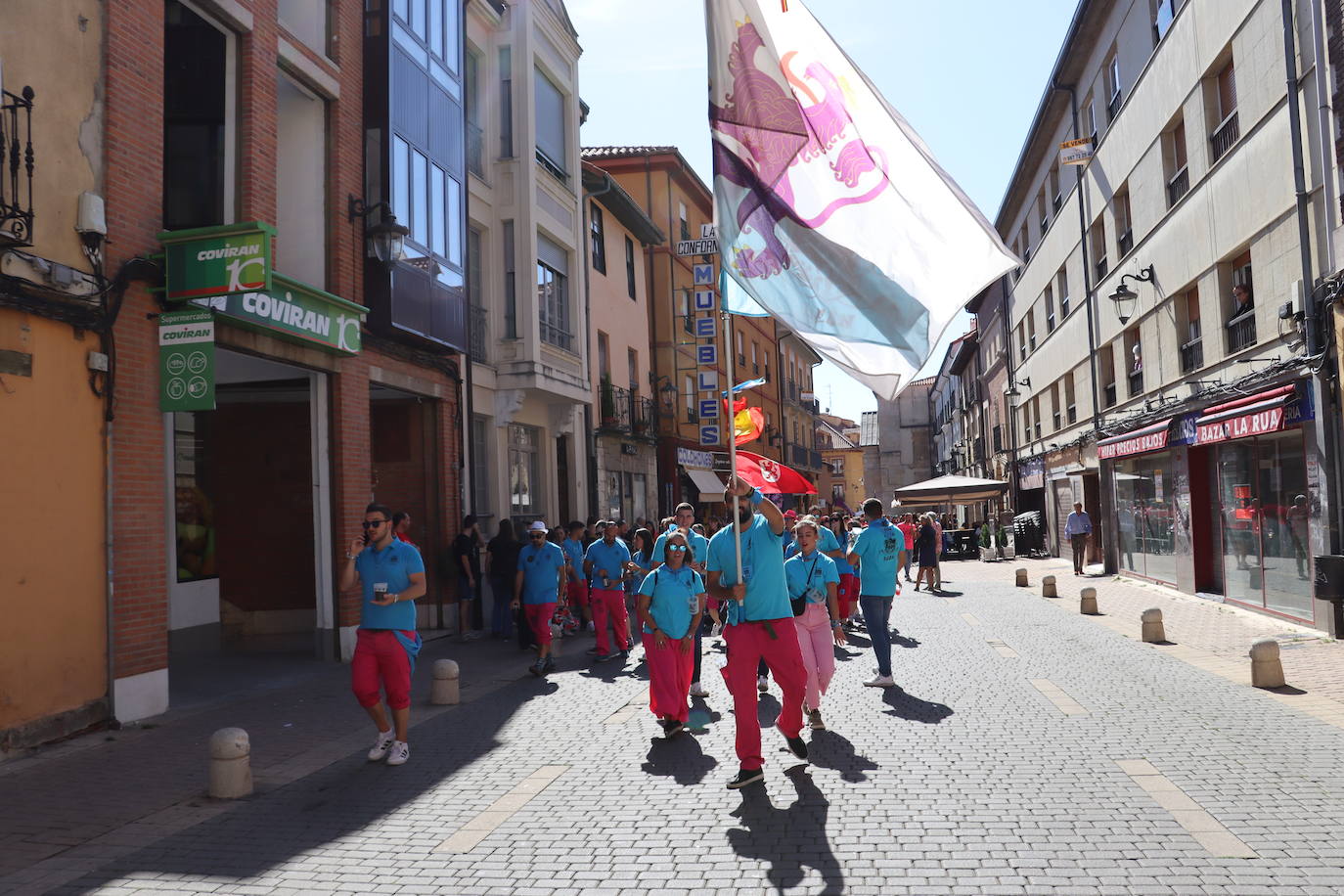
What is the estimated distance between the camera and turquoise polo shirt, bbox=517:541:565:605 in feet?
37.8

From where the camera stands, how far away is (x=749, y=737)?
246 inches

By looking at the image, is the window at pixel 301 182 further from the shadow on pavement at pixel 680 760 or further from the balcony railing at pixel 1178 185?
the balcony railing at pixel 1178 185

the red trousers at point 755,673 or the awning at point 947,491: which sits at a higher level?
the awning at point 947,491

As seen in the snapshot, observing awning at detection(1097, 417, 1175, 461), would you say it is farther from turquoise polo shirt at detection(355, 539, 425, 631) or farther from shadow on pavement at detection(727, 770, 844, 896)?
turquoise polo shirt at detection(355, 539, 425, 631)

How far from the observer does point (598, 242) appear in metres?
25.9

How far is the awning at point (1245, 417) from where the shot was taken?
12758 mm

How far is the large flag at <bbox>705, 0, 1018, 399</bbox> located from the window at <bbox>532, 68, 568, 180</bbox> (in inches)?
591

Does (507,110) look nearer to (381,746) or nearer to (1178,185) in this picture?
(1178,185)

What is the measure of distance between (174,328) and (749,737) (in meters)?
6.75

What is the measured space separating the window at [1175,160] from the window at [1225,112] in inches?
66.4

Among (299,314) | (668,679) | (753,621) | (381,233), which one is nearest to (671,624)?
(668,679)

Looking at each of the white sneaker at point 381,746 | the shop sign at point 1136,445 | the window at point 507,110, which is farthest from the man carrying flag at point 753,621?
the window at point 507,110

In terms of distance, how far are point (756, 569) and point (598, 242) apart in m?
20.4

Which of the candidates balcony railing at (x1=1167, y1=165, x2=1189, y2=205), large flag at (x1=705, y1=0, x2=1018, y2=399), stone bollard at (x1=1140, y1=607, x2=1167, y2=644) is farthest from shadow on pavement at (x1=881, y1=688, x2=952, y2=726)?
balcony railing at (x1=1167, y1=165, x2=1189, y2=205)
